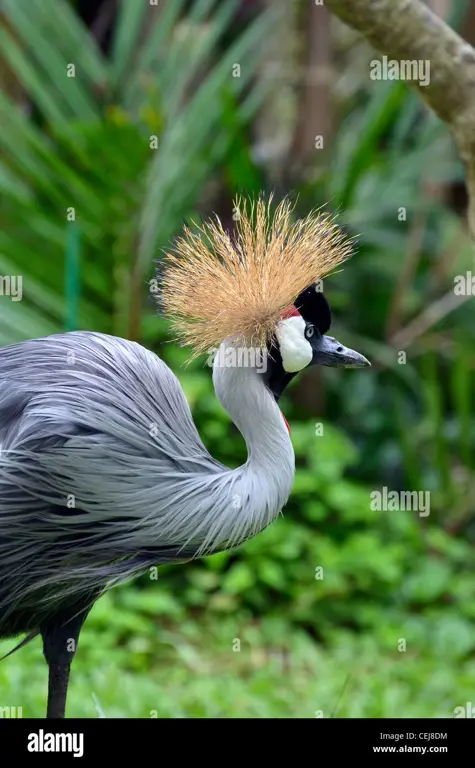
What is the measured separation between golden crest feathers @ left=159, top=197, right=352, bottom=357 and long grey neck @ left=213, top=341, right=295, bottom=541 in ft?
0.19

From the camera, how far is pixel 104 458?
1593mm

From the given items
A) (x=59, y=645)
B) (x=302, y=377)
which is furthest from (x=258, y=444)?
(x=302, y=377)

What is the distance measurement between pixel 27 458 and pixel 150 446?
208 mm

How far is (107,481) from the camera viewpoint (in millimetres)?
1586

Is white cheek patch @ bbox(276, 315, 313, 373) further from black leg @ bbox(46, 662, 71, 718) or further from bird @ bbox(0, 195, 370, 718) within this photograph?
black leg @ bbox(46, 662, 71, 718)

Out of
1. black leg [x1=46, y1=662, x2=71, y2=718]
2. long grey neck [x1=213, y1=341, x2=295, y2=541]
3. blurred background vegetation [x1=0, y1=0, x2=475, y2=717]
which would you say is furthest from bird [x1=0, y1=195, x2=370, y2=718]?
blurred background vegetation [x1=0, y1=0, x2=475, y2=717]

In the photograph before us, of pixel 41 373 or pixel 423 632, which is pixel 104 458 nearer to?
pixel 41 373

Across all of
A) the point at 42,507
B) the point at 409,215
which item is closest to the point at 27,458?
the point at 42,507

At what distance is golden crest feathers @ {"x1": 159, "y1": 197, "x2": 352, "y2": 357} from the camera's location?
1614mm

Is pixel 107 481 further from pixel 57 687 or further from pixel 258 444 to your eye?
pixel 57 687

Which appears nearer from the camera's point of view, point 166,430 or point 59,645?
point 166,430

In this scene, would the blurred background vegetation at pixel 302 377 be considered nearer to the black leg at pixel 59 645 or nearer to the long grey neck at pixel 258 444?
the black leg at pixel 59 645

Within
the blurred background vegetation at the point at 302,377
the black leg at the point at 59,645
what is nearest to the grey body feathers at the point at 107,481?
the black leg at the point at 59,645

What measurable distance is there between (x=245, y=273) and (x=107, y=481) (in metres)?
0.42
